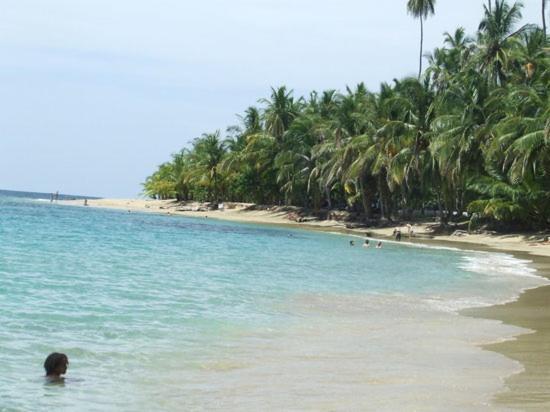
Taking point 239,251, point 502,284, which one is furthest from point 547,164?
point 502,284

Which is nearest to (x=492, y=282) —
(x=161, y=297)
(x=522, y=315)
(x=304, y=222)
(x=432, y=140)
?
(x=522, y=315)

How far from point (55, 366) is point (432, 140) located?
4281cm

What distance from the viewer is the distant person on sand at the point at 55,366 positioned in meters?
7.95

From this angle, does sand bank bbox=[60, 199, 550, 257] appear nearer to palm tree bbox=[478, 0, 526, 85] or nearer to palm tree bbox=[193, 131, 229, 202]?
palm tree bbox=[193, 131, 229, 202]

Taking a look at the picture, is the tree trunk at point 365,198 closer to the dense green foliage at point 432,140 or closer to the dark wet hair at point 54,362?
the dense green foliage at point 432,140

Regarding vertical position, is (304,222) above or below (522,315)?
above

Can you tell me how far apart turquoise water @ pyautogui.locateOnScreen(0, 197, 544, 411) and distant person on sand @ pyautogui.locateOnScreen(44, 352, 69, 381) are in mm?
150

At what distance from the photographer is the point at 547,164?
132ft

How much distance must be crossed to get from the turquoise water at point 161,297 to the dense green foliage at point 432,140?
33.0ft

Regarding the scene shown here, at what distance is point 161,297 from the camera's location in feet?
50.2

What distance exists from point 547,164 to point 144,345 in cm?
3399

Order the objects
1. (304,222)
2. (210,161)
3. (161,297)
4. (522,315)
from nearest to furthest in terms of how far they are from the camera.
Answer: (522,315)
(161,297)
(304,222)
(210,161)

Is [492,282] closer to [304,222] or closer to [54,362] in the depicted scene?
[54,362]

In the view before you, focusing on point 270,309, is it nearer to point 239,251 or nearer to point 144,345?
point 144,345
